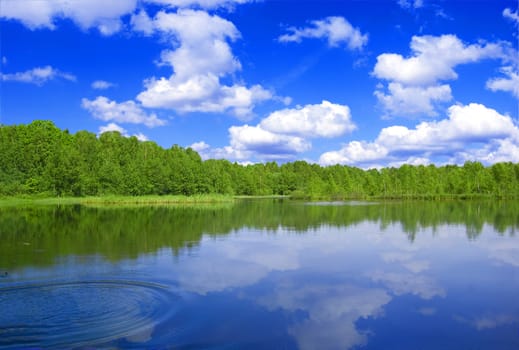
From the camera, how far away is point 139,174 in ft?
274

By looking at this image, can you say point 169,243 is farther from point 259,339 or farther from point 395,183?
point 395,183

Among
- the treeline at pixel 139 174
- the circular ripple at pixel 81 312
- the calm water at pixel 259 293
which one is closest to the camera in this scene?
the circular ripple at pixel 81 312

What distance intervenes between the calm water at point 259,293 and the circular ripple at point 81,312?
0.04m

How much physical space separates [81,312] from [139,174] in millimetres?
75388

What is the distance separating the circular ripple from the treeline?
67.3 metres

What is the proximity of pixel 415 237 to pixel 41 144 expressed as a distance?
80502mm

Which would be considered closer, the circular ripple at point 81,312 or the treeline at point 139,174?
the circular ripple at point 81,312

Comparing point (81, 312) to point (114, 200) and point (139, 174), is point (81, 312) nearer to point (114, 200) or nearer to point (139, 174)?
point (114, 200)

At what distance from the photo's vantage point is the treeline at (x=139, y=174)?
78.6 metres

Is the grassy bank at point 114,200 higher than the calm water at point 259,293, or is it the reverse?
the grassy bank at point 114,200

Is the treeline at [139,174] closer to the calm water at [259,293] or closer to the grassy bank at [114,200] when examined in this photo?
the grassy bank at [114,200]

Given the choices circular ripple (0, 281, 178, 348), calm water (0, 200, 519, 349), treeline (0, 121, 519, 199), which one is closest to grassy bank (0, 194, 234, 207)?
treeline (0, 121, 519, 199)

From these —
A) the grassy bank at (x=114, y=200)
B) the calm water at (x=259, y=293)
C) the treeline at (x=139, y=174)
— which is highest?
the treeline at (x=139, y=174)

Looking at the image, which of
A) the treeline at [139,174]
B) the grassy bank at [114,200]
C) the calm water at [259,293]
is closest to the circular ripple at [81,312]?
the calm water at [259,293]
